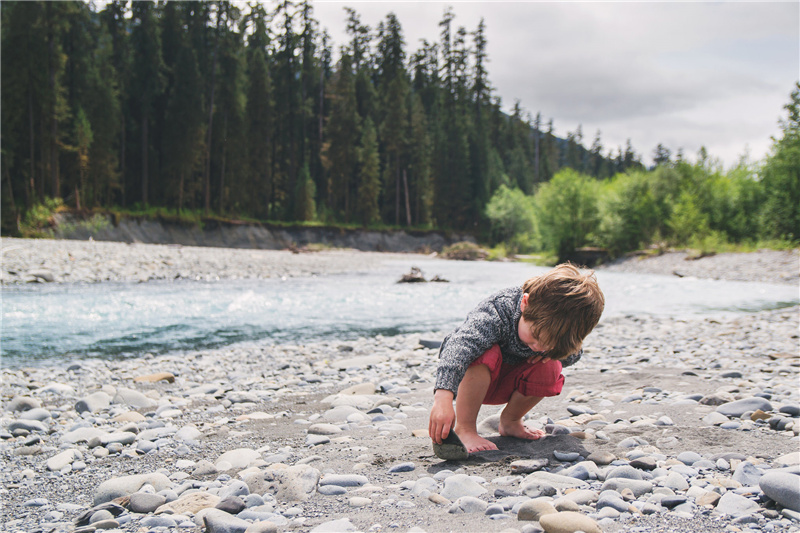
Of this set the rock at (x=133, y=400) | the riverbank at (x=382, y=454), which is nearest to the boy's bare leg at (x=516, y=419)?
the riverbank at (x=382, y=454)

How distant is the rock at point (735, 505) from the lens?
73.1 inches

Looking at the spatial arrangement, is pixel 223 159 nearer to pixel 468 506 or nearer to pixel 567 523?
pixel 468 506

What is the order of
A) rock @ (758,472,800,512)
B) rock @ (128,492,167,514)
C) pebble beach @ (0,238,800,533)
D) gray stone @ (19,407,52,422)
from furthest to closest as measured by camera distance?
1. gray stone @ (19,407,52,422)
2. rock @ (128,492,167,514)
3. pebble beach @ (0,238,800,533)
4. rock @ (758,472,800,512)

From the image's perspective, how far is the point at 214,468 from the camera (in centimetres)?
271

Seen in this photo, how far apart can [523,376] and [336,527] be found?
4.11 ft

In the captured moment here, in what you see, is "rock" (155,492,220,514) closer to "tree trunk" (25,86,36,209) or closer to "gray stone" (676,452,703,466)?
"gray stone" (676,452,703,466)

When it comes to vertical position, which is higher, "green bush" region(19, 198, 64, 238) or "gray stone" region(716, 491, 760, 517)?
"green bush" region(19, 198, 64, 238)

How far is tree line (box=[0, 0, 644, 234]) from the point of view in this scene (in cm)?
2952

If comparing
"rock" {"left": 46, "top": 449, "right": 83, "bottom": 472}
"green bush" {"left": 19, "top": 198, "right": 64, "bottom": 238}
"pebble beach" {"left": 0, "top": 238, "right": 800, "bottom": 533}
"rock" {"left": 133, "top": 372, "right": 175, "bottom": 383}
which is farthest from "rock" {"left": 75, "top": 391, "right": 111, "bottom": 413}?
"green bush" {"left": 19, "top": 198, "right": 64, "bottom": 238}

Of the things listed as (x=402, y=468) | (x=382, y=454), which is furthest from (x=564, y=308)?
(x=382, y=454)

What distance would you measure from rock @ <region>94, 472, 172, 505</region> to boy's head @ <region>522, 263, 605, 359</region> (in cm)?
196

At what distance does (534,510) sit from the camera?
6.20 ft

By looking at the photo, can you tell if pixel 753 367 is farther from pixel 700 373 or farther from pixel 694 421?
pixel 694 421

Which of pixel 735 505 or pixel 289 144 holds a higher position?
pixel 289 144
